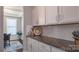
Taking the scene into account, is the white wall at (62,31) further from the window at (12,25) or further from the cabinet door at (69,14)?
the window at (12,25)

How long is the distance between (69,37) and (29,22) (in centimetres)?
114

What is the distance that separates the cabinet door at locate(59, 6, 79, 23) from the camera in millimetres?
1219

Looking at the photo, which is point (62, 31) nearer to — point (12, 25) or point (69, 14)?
point (69, 14)

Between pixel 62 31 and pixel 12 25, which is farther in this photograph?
pixel 62 31

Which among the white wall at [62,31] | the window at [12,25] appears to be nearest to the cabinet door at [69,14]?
the white wall at [62,31]

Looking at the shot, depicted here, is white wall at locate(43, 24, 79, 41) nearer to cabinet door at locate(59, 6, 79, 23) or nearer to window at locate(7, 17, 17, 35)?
cabinet door at locate(59, 6, 79, 23)

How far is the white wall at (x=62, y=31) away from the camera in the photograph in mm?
1730

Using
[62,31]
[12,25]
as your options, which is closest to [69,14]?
[62,31]

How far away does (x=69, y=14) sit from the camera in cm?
135

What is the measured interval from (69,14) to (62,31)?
2.27 ft

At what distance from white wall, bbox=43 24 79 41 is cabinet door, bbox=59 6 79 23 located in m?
0.27
